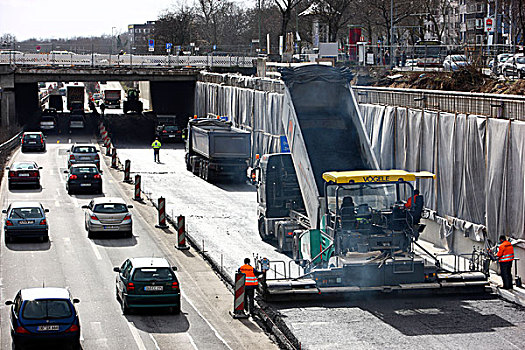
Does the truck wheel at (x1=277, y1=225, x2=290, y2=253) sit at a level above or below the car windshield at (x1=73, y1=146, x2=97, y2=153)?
below

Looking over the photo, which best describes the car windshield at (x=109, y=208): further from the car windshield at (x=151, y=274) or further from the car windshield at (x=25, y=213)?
the car windshield at (x=151, y=274)

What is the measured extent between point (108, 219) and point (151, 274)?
10728 mm

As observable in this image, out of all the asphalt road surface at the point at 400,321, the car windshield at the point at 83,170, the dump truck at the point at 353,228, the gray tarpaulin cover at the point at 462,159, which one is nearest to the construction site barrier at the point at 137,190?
the car windshield at the point at 83,170

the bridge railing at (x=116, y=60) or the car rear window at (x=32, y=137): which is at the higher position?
the bridge railing at (x=116, y=60)

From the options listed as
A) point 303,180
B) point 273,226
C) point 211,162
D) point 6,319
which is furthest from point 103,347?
point 211,162

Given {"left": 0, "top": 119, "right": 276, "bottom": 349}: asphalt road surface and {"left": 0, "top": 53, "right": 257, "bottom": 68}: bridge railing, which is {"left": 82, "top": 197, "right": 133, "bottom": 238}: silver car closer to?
{"left": 0, "top": 119, "right": 276, "bottom": 349}: asphalt road surface

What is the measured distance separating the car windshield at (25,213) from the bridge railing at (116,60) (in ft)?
149

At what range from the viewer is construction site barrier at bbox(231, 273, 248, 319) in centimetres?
1989

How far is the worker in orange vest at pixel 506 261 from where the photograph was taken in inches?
855

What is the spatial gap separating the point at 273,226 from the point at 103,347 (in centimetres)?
1187

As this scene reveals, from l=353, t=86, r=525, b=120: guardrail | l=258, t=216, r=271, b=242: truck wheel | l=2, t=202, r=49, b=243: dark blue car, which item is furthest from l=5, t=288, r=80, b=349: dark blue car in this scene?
l=353, t=86, r=525, b=120: guardrail

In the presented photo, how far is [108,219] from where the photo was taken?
3025cm

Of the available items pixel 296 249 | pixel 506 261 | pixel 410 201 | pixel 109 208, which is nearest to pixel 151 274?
pixel 296 249

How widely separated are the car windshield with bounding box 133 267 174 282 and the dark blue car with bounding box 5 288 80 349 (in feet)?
9.95
